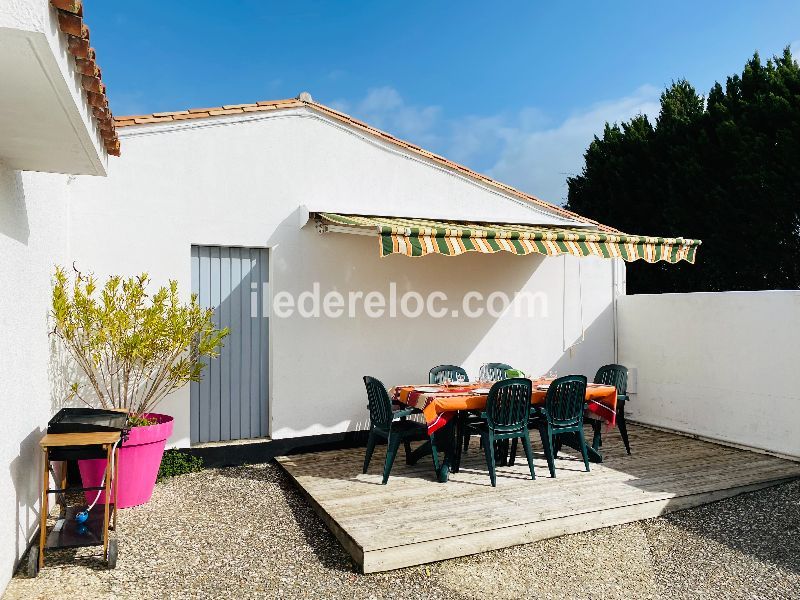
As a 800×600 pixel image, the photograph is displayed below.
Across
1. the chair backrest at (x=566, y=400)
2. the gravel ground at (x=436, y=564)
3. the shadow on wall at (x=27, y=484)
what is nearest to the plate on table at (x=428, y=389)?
the chair backrest at (x=566, y=400)

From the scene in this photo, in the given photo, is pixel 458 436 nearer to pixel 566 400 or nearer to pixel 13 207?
pixel 566 400

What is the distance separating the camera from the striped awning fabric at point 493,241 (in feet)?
26.8

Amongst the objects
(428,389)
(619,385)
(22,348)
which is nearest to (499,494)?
(428,389)

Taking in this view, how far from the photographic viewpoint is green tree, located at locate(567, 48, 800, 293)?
17.9 meters

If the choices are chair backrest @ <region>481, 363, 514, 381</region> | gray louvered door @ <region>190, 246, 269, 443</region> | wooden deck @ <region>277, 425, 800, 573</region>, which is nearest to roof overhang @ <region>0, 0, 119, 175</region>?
gray louvered door @ <region>190, 246, 269, 443</region>

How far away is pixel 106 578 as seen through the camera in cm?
551

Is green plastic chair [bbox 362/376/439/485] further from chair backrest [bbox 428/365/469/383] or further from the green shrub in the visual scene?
the green shrub

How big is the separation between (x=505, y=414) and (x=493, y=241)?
2789 mm

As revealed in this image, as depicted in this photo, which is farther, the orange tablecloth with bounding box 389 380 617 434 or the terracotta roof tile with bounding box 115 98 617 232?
the terracotta roof tile with bounding box 115 98 617 232

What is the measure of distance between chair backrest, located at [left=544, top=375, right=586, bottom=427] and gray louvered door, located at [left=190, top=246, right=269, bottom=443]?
4.88 metres

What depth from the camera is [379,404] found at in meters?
8.12

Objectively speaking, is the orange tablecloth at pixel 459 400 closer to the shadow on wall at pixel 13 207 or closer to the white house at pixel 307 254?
the white house at pixel 307 254

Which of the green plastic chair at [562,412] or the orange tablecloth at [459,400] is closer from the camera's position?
the orange tablecloth at [459,400]

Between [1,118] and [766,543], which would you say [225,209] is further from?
[766,543]
